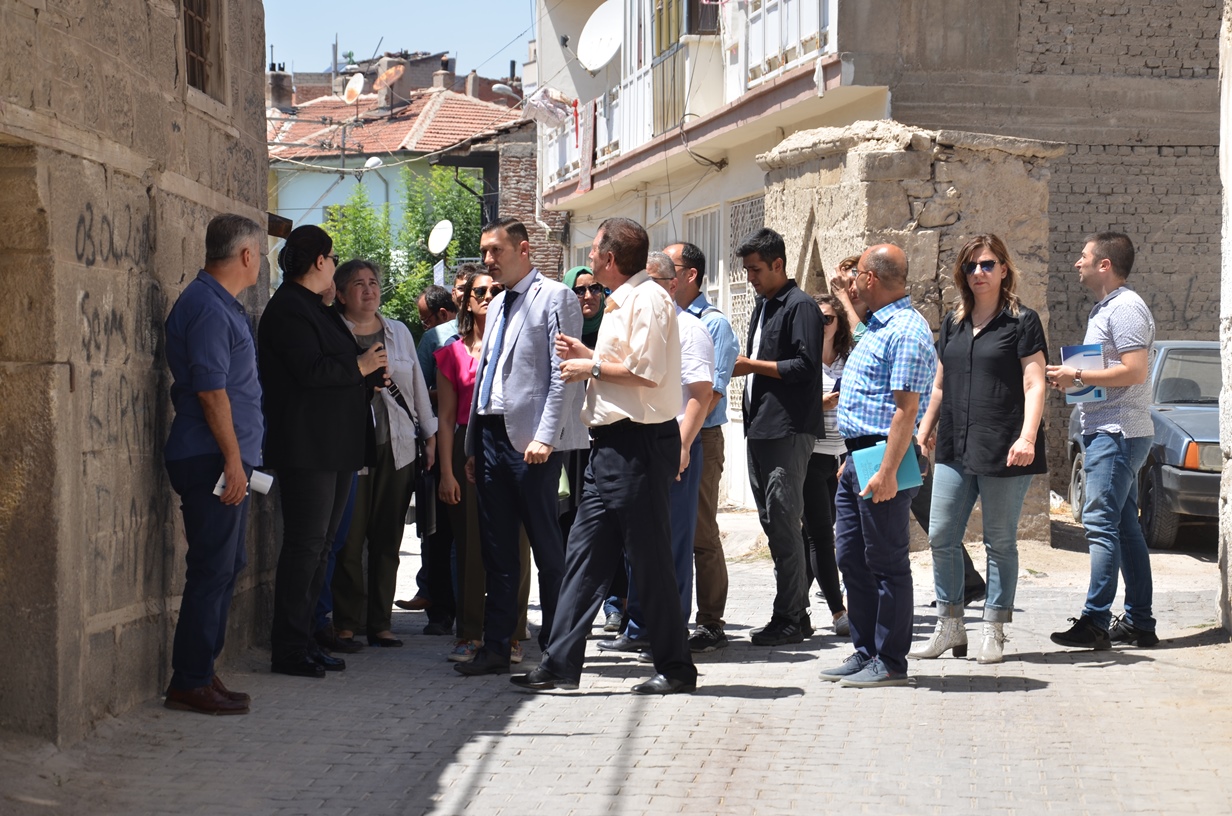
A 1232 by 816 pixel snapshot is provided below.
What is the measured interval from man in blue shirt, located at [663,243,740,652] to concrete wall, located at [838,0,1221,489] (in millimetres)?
7506

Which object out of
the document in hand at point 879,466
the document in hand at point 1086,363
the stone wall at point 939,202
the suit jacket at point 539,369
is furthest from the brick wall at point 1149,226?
the suit jacket at point 539,369

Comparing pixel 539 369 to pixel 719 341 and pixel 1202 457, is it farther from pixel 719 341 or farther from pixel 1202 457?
pixel 1202 457

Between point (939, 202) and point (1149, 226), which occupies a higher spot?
point (1149, 226)

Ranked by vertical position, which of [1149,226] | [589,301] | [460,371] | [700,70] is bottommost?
[460,371]

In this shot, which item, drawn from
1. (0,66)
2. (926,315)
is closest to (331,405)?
(0,66)

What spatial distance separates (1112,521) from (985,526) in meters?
0.73

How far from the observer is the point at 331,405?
6828 mm

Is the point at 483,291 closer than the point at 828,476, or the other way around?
the point at 483,291

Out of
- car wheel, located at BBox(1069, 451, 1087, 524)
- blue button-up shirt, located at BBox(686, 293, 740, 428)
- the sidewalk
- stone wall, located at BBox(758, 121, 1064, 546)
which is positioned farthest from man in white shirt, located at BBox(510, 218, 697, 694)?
car wheel, located at BBox(1069, 451, 1087, 524)

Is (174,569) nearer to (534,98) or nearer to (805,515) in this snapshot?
(805,515)

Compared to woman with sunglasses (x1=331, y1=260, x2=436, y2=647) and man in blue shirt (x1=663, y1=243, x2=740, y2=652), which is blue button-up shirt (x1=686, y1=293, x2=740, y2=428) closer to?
man in blue shirt (x1=663, y1=243, x2=740, y2=652)

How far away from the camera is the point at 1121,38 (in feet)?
50.4

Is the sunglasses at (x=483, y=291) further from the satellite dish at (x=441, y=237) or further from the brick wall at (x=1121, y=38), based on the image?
the satellite dish at (x=441, y=237)

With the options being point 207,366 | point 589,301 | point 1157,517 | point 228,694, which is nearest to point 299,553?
point 228,694
